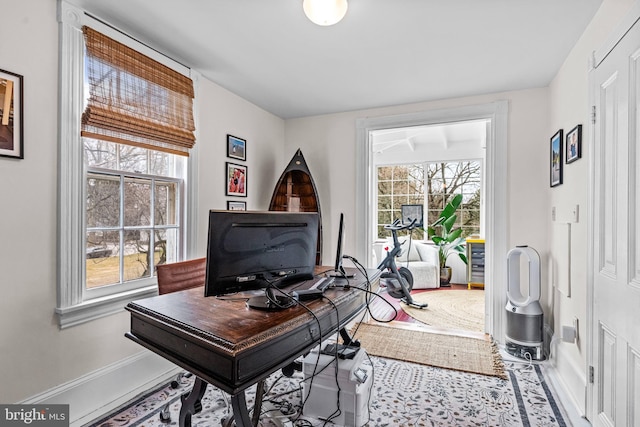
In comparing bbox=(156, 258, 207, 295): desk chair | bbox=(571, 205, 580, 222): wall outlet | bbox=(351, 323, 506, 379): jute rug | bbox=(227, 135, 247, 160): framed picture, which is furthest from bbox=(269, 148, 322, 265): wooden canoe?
bbox=(571, 205, 580, 222): wall outlet

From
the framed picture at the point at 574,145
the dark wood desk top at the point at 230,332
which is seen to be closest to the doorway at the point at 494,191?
the framed picture at the point at 574,145

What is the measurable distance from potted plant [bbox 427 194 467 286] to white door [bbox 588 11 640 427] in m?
3.87

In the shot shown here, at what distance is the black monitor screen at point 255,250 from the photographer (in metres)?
1.28

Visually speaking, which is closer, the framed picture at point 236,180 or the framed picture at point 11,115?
the framed picture at point 11,115

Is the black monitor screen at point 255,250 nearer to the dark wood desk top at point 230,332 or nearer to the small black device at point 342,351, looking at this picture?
the dark wood desk top at point 230,332

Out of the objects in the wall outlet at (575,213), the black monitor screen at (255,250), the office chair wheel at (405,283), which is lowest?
the office chair wheel at (405,283)

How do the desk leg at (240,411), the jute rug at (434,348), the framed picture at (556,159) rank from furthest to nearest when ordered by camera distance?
the jute rug at (434,348)
the framed picture at (556,159)
the desk leg at (240,411)

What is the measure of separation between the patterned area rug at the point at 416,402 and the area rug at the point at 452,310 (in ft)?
3.73

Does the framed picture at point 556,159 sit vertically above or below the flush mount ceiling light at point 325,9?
below

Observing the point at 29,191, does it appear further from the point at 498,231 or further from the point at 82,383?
the point at 498,231

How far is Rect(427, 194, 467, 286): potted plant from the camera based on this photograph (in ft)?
18.6

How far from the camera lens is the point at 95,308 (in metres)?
2.00

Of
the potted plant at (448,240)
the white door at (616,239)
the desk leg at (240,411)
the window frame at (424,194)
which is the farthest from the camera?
the window frame at (424,194)

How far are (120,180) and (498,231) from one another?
325cm
